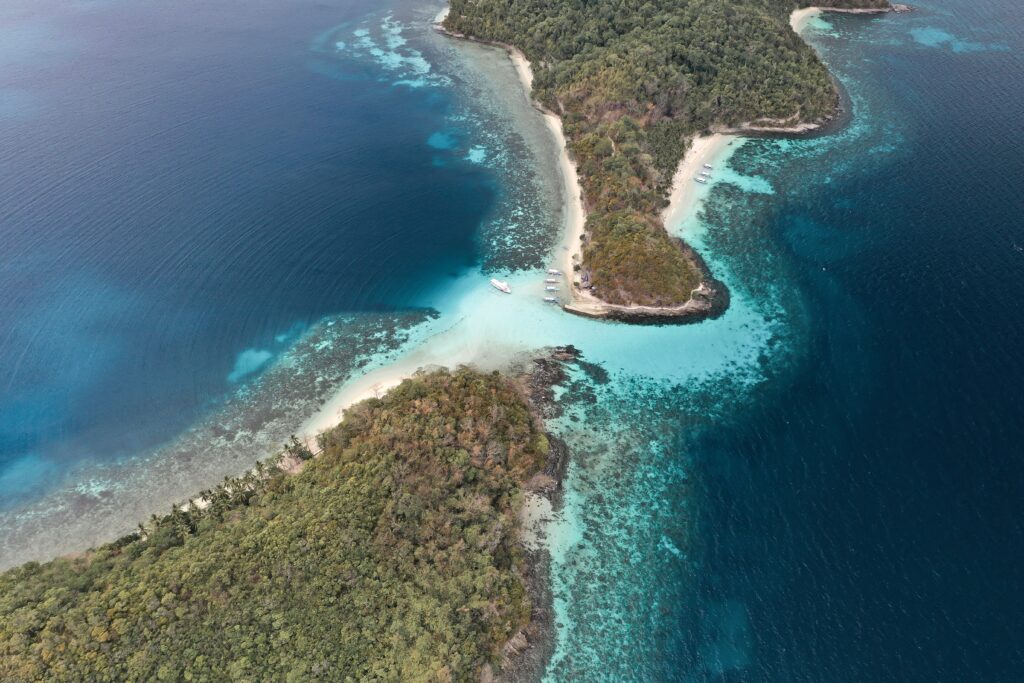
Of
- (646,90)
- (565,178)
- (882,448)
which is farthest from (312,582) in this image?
(646,90)

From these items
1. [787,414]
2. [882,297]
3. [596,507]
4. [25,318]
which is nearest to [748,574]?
[596,507]

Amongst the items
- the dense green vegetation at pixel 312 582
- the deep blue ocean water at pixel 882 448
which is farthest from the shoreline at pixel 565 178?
the dense green vegetation at pixel 312 582

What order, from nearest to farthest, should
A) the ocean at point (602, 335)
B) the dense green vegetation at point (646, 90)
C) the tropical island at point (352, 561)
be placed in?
the tropical island at point (352, 561) → the ocean at point (602, 335) → the dense green vegetation at point (646, 90)

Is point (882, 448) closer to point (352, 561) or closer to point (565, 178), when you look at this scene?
point (352, 561)

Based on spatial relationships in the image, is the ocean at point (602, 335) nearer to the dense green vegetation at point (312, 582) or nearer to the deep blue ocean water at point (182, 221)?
the deep blue ocean water at point (182, 221)

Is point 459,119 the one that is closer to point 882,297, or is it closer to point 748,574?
point 882,297

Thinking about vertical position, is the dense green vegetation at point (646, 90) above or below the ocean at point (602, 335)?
above
